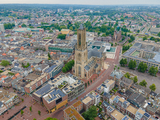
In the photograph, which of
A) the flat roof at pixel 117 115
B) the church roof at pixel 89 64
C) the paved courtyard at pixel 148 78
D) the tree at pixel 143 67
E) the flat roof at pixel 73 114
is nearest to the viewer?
the flat roof at pixel 73 114

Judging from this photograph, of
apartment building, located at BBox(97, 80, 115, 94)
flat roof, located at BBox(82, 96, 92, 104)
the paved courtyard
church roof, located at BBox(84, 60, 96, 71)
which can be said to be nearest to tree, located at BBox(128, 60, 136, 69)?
the paved courtyard

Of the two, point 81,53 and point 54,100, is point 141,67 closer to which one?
point 81,53

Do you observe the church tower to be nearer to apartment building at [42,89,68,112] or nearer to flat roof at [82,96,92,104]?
apartment building at [42,89,68,112]

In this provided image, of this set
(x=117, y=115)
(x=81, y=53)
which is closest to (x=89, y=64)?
(x=81, y=53)

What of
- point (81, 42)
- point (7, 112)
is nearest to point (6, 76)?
point (7, 112)

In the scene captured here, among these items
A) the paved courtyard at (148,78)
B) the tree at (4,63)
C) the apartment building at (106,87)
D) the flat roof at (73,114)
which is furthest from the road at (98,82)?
the tree at (4,63)

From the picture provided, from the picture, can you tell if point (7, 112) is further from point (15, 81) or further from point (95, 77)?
point (95, 77)

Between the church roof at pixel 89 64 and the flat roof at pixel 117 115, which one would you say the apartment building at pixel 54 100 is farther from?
the church roof at pixel 89 64
